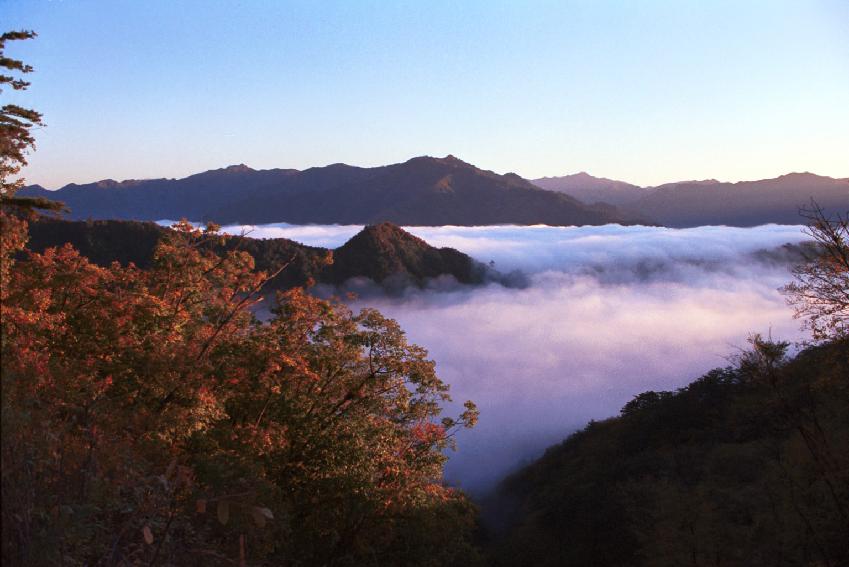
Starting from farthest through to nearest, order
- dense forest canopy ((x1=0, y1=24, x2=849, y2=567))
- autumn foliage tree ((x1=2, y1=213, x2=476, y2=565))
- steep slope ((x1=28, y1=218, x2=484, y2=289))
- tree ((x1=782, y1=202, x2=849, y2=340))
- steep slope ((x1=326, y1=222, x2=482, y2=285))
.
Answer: steep slope ((x1=326, y1=222, x2=482, y2=285))
steep slope ((x1=28, y1=218, x2=484, y2=289))
tree ((x1=782, y1=202, x2=849, y2=340))
autumn foliage tree ((x1=2, y1=213, x2=476, y2=565))
dense forest canopy ((x1=0, y1=24, x2=849, y2=567))

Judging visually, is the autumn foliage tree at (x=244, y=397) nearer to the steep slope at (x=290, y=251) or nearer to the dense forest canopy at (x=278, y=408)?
the dense forest canopy at (x=278, y=408)

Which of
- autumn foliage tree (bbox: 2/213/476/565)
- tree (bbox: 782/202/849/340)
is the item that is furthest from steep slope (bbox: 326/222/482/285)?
tree (bbox: 782/202/849/340)

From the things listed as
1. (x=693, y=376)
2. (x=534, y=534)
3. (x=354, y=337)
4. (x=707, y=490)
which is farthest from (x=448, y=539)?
(x=693, y=376)

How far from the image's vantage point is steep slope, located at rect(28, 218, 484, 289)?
10988cm

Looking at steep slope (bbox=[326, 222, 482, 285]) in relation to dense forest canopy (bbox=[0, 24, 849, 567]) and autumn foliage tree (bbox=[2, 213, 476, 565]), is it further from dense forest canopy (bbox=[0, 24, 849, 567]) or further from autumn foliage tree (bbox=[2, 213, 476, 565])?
autumn foliage tree (bbox=[2, 213, 476, 565])

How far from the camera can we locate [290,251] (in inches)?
5551

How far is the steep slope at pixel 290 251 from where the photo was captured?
110 meters

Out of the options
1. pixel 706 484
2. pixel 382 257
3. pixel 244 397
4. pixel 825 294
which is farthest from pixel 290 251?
pixel 825 294

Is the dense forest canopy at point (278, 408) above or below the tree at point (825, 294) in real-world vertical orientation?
below

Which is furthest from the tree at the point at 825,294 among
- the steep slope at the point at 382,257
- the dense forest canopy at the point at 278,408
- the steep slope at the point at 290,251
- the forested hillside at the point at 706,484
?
the steep slope at the point at 382,257

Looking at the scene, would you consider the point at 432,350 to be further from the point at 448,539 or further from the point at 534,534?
the point at 448,539

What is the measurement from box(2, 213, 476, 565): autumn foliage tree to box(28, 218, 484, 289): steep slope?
34887 mm

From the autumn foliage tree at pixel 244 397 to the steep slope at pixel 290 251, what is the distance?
3489 centimetres

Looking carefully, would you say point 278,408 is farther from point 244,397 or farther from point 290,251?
point 290,251
